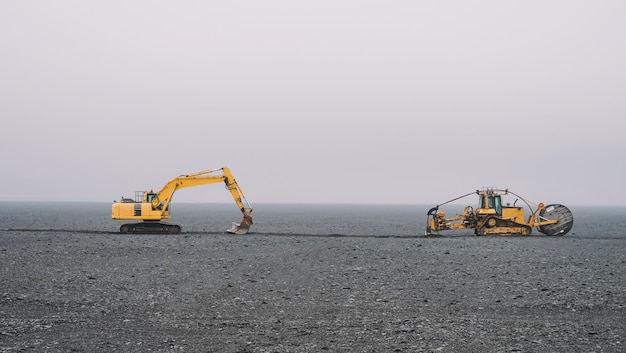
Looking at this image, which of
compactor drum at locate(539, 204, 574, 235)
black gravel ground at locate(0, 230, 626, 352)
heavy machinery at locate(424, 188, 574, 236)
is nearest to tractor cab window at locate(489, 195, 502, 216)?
heavy machinery at locate(424, 188, 574, 236)

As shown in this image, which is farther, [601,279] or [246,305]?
[601,279]

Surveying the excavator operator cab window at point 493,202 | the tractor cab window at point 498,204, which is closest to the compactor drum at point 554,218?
the tractor cab window at point 498,204

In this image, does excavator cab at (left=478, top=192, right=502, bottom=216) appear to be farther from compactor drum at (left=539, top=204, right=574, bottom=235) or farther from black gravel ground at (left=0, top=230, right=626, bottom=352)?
black gravel ground at (left=0, top=230, right=626, bottom=352)

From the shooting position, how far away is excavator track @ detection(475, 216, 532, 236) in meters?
33.5

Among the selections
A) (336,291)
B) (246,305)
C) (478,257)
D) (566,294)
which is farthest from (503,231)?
(246,305)

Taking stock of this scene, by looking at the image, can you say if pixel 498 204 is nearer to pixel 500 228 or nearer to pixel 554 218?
pixel 500 228

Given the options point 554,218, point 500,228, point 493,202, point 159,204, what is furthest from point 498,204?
point 159,204

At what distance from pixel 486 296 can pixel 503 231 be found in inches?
790

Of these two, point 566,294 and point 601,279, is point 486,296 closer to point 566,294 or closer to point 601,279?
point 566,294

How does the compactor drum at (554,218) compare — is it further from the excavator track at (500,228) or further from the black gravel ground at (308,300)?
the black gravel ground at (308,300)

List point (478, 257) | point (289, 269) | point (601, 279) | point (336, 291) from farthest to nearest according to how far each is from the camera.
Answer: point (478, 257)
point (289, 269)
point (601, 279)
point (336, 291)

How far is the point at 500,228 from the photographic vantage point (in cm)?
3356

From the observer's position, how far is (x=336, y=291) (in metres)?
15.4

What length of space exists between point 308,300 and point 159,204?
20.4 metres
